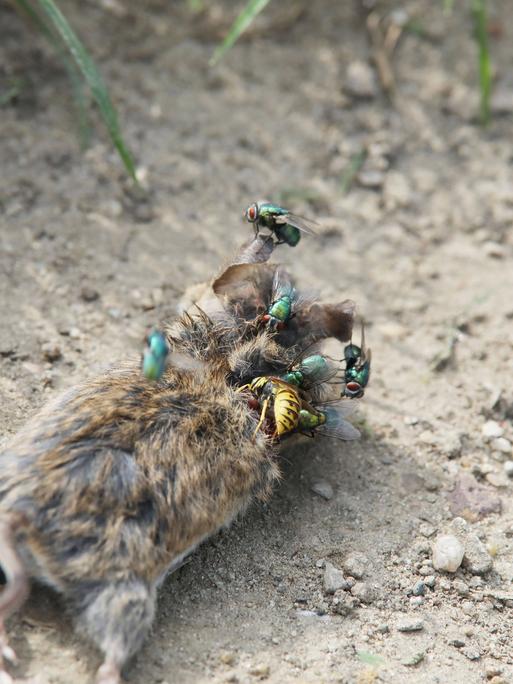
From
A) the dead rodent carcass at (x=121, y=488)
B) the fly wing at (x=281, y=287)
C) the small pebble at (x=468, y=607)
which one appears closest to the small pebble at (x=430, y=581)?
the small pebble at (x=468, y=607)

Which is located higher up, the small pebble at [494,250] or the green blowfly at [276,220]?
the small pebble at [494,250]

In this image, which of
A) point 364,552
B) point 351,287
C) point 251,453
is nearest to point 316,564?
point 364,552

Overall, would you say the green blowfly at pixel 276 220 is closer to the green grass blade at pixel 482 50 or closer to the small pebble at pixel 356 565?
the small pebble at pixel 356 565

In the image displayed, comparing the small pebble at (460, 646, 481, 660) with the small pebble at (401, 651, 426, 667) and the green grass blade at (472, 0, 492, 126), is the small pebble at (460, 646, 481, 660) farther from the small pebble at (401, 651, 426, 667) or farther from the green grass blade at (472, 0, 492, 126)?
the green grass blade at (472, 0, 492, 126)

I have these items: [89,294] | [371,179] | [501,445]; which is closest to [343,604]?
[501,445]

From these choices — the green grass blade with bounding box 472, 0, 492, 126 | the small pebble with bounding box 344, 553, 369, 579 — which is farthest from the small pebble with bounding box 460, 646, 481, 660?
the green grass blade with bounding box 472, 0, 492, 126
